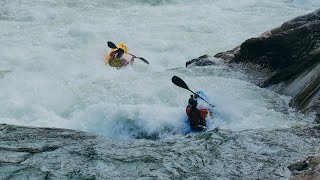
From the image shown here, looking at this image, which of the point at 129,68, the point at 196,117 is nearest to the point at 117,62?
the point at 129,68

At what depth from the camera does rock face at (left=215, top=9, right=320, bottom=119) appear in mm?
9075

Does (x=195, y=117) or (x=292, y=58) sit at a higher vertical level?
(x=292, y=58)

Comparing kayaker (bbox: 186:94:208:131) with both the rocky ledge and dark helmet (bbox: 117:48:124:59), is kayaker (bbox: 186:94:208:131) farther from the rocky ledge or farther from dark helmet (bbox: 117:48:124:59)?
dark helmet (bbox: 117:48:124:59)

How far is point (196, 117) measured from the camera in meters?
8.66

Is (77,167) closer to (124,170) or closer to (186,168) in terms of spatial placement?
(124,170)

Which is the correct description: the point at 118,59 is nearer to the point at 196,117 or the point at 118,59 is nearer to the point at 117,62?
the point at 117,62

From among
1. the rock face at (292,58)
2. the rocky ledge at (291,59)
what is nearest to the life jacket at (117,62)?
the rocky ledge at (291,59)

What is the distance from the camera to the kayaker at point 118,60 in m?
13.1

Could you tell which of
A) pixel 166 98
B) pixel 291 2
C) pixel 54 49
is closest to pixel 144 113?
pixel 166 98

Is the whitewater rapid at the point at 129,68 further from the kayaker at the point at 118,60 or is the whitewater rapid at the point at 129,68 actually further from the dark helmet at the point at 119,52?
the dark helmet at the point at 119,52

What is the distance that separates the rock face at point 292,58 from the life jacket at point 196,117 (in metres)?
1.86

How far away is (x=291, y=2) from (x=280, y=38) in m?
10.6

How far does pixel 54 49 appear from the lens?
48.9 feet

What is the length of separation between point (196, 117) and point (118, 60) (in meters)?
5.09
